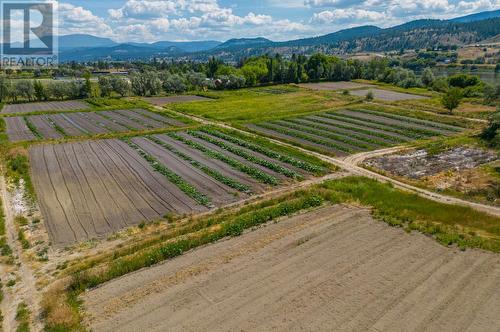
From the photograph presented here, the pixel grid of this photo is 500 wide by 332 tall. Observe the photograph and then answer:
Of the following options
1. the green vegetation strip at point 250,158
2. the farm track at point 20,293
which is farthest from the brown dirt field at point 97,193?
the green vegetation strip at point 250,158

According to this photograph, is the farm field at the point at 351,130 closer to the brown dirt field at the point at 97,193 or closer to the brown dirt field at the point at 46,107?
the brown dirt field at the point at 97,193

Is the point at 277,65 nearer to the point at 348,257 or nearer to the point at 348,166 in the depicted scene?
the point at 348,166

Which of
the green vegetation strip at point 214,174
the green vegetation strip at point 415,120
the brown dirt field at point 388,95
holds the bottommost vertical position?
the green vegetation strip at point 214,174

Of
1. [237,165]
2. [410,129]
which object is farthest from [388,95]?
[237,165]

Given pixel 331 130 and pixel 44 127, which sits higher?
pixel 331 130

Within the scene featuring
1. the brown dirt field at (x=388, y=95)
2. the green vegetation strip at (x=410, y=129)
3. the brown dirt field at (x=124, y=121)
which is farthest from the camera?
the brown dirt field at (x=388, y=95)

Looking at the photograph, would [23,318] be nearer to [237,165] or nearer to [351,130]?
[237,165]

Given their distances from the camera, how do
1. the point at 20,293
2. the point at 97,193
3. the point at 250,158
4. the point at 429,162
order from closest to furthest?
the point at 20,293 < the point at 97,193 < the point at 429,162 < the point at 250,158

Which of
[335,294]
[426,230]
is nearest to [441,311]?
[335,294]
